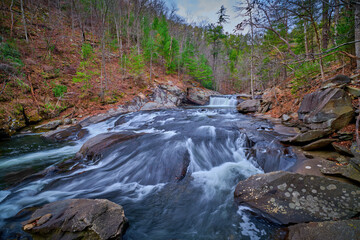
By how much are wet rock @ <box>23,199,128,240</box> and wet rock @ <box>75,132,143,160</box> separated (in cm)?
291

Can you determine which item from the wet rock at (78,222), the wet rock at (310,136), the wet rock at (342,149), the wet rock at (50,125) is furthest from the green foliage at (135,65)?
the wet rock at (342,149)

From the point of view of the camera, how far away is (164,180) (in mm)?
4176

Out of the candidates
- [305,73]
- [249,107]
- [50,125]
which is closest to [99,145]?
[50,125]

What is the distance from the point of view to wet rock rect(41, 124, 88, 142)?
771 centimetres

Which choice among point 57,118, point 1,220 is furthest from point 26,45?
point 1,220

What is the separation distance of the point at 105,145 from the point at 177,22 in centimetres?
3317

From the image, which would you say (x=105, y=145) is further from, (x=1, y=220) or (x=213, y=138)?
(x=213, y=138)

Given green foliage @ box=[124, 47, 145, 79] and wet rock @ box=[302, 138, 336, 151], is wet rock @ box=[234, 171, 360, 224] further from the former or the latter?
green foliage @ box=[124, 47, 145, 79]

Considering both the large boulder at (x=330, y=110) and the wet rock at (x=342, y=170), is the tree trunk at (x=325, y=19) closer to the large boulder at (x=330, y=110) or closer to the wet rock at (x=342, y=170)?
the large boulder at (x=330, y=110)

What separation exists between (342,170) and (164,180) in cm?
399

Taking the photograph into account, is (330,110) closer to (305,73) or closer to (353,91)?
(353,91)

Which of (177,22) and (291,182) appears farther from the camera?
(177,22)

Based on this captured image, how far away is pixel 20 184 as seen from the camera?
3.94 m

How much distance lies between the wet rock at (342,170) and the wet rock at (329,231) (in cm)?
133
